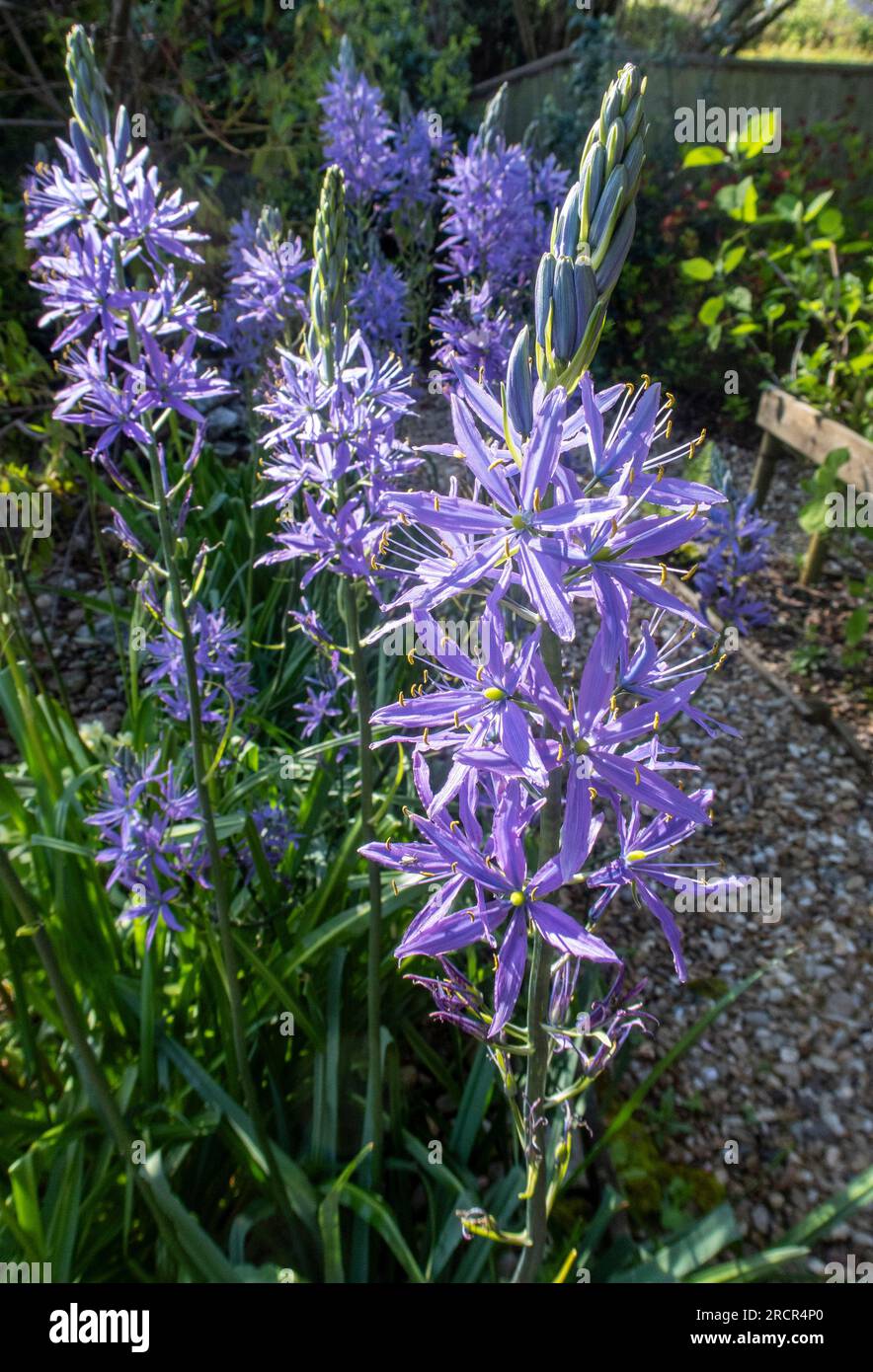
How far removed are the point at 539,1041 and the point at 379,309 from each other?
2445mm

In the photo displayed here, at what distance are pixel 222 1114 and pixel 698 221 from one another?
6814 millimetres

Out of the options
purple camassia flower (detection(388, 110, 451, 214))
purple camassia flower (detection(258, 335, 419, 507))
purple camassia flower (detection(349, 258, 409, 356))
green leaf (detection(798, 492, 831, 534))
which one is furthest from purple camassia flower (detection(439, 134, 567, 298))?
green leaf (detection(798, 492, 831, 534))

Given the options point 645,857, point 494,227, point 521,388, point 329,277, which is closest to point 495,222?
point 494,227

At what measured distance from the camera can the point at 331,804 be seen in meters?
2.52

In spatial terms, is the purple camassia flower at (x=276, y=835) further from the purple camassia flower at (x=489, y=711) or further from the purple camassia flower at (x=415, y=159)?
the purple camassia flower at (x=415, y=159)

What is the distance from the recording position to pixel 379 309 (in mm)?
2936

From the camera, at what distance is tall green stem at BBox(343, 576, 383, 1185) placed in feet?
5.22

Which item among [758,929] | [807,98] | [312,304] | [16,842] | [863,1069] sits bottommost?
[863,1069]

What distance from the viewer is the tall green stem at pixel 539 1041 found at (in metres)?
1.02

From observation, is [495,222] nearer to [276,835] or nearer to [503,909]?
[276,835]

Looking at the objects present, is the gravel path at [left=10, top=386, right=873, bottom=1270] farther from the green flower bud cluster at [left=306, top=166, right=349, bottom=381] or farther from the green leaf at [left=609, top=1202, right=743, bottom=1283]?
the green flower bud cluster at [left=306, top=166, right=349, bottom=381]

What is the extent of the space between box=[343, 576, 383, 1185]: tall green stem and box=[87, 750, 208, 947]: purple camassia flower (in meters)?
0.39
